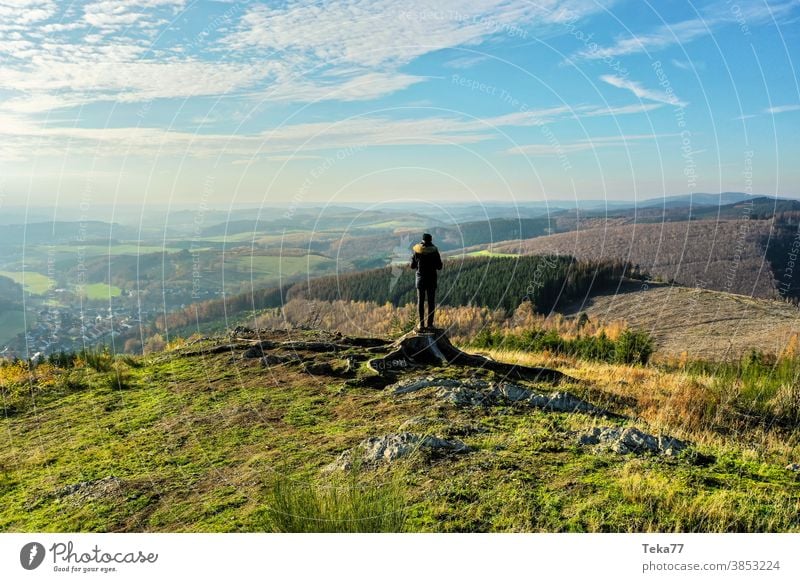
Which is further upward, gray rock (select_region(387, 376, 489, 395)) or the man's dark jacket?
the man's dark jacket

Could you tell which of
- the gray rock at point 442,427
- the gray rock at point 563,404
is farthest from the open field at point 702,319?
the gray rock at point 442,427

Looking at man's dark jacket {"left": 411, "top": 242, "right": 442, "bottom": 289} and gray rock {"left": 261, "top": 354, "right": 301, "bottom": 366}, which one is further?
gray rock {"left": 261, "top": 354, "right": 301, "bottom": 366}

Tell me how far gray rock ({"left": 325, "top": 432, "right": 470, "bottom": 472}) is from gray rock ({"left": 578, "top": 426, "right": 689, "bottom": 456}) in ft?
6.98

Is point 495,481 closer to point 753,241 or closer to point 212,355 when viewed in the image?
point 212,355

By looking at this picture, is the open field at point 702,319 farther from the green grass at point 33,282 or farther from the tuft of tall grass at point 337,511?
the green grass at point 33,282

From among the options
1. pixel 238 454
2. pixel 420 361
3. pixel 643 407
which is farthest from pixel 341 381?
pixel 643 407

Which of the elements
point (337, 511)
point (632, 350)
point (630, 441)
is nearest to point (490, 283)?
point (632, 350)

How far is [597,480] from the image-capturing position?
718 cm

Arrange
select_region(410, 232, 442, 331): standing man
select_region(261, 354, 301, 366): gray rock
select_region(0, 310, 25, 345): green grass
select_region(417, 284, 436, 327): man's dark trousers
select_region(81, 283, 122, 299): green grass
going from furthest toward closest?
1. select_region(0, 310, 25, 345): green grass
2. select_region(81, 283, 122, 299): green grass
3. select_region(261, 354, 301, 366): gray rock
4. select_region(417, 284, 436, 327): man's dark trousers
5. select_region(410, 232, 442, 331): standing man

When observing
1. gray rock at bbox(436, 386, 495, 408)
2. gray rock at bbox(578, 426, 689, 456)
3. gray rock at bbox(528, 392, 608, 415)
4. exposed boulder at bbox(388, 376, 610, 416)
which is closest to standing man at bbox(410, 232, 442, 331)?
exposed boulder at bbox(388, 376, 610, 416)

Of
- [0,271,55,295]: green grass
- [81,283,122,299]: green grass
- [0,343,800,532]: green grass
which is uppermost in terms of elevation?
[0,271,55,295]: green grass

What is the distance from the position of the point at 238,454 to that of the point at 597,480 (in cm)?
562

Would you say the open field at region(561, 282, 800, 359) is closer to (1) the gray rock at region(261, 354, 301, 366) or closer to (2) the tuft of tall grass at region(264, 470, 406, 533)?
(1) the gray rock at region(261, 354, 301, 366)

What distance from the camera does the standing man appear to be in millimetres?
13193
